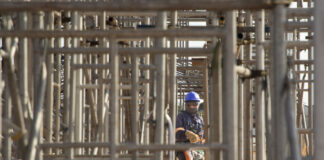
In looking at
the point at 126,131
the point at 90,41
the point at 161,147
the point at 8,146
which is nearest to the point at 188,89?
the point at 126,131

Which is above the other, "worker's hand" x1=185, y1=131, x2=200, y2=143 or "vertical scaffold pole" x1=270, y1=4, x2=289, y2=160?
"vertical scaffold pole" x1=270, y1=4, x2=289, y2=160

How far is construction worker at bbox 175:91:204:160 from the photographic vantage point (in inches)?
435

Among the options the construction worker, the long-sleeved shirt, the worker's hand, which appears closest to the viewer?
the worker's hand

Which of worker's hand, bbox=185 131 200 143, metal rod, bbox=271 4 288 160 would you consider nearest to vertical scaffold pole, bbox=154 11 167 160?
metal rod, bbox=271 4 288 160

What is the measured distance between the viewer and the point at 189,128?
11.6 meters

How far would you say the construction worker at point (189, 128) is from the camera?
11055 millimetres

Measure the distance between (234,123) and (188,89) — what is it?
18399mm

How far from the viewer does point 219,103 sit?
199 inches

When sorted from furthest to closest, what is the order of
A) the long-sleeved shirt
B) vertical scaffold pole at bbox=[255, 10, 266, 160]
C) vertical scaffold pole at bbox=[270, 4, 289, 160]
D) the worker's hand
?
the long-sleeved shirt < the worker's hand < vertical scaffold pole at bbox=[255, 10, 266, 160] < vertical scaffold pole at bbox=[270, 4, 289, 160]

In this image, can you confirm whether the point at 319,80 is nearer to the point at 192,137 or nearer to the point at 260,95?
the point at 260,95

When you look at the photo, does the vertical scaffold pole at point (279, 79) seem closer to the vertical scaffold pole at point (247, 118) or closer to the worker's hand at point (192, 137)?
the vertical scaffold pole at point (247, 118)

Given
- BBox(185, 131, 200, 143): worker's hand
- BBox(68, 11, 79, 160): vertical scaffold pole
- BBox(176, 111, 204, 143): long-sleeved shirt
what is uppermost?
BBox(68, 11, 79, 160): vertical scaffold pole

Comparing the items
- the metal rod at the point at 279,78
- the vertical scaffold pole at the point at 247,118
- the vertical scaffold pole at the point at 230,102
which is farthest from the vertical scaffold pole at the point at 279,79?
the vertical scaffold pole at the point at 247,118

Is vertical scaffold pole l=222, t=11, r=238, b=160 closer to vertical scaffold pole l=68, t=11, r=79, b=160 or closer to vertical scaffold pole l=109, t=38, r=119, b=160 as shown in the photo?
vertical scaffold pole l=109, t=38, r=119, b=160
